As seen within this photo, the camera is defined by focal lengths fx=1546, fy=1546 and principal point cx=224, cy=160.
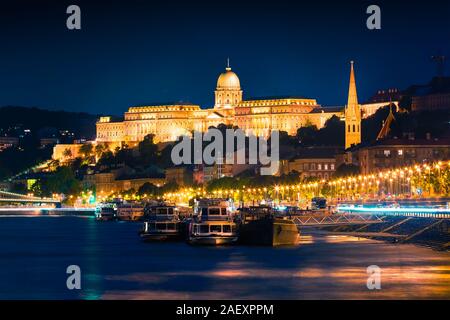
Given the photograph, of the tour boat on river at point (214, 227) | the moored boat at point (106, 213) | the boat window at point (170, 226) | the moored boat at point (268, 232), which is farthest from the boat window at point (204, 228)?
the moored boat at point (106, 213)

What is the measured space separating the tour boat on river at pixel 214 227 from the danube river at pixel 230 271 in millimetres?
632

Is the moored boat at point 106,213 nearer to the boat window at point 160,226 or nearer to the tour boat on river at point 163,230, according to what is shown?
the tour boat on river at point 163,230

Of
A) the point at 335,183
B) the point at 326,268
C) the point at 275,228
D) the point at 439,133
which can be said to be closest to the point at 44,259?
the point at 275,228

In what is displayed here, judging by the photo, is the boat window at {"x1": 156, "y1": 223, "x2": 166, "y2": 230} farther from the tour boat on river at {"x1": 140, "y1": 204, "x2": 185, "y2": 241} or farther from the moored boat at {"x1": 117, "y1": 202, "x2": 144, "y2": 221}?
the moored boat at {"x1": 117, "y1": 202, "x2": 144, "y2": 221}

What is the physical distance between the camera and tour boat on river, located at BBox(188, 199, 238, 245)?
3066 inches

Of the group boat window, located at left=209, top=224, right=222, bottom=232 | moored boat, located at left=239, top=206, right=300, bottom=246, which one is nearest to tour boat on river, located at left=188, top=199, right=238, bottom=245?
boat window, located at left=209, top=224, right=222, bottom=232

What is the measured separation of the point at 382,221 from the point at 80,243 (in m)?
19.0

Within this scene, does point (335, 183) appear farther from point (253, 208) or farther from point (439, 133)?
point (253, 208)

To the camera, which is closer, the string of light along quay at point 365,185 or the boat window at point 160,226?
the boat window at point 160,226

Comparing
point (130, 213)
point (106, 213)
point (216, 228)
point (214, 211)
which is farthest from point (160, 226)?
point (106, 213)

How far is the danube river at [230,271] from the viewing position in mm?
54750
